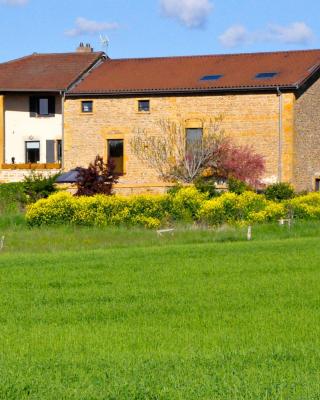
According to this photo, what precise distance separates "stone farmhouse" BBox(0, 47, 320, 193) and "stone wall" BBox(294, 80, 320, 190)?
0.18 feet

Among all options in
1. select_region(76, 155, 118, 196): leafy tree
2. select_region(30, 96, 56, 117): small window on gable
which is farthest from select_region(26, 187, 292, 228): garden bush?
select_region(30, 96, 56, 117): small window on gable

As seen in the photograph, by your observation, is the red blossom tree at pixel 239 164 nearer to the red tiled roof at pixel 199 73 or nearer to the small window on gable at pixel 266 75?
the red tiled roof at pixel 199 73

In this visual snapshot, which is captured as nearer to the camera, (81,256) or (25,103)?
(81,256)

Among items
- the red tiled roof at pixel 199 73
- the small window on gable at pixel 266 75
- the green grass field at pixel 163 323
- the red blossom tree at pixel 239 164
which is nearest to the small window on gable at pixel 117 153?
the red tiled roof at pixel 199 73

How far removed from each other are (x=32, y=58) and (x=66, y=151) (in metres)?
9.41

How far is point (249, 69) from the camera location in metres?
54.4

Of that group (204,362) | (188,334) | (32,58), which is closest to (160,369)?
(204,362)

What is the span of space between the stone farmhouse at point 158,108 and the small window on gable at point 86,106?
6 centimetres

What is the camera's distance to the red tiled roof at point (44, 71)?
57.4 m

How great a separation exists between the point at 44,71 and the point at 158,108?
902 cm

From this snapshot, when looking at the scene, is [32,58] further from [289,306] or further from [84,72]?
[289,306]

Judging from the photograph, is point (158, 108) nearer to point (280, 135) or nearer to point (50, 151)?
point (280, 135)

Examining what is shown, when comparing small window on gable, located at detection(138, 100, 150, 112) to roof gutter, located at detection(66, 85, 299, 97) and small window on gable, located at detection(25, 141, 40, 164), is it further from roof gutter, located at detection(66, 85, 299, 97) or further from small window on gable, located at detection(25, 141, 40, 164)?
small window on gable, located at detection(25, 141, 40, 164)

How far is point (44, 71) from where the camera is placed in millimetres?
59719
